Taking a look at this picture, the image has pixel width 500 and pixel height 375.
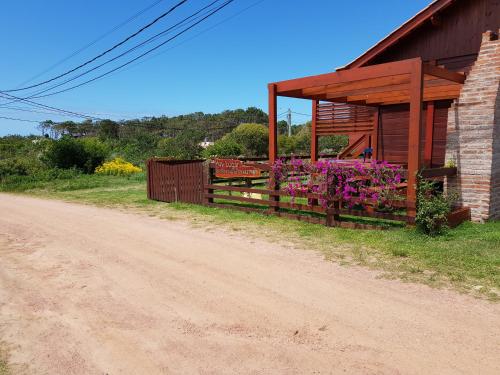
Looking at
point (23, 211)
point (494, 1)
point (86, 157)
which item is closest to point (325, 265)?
point (494, 1)

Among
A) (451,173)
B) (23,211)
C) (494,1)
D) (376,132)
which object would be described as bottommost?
(23,211)

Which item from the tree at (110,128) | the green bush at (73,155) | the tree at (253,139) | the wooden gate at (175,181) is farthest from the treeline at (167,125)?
the wooden gate at (175,181)

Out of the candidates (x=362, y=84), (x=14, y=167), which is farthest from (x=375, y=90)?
(x=14, y=167)

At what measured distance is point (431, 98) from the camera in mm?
9859

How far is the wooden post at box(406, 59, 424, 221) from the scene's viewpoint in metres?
6.58

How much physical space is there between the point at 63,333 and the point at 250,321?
5.47ft

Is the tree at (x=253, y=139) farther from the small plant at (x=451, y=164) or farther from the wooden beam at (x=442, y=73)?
the small plant at (x=451, y=164)

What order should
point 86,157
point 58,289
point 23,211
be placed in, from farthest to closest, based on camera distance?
point 86,157 < point 23,211 < point 58,289

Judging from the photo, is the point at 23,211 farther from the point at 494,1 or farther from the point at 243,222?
the point at 494,1

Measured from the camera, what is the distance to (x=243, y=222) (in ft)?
27.1

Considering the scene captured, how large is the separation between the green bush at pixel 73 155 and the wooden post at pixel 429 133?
746 inches

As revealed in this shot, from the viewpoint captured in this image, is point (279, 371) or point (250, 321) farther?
point (250, 321)

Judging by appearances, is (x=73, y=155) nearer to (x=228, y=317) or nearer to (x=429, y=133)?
(x=429, y=133)

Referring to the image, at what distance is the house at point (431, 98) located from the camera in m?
7.13
